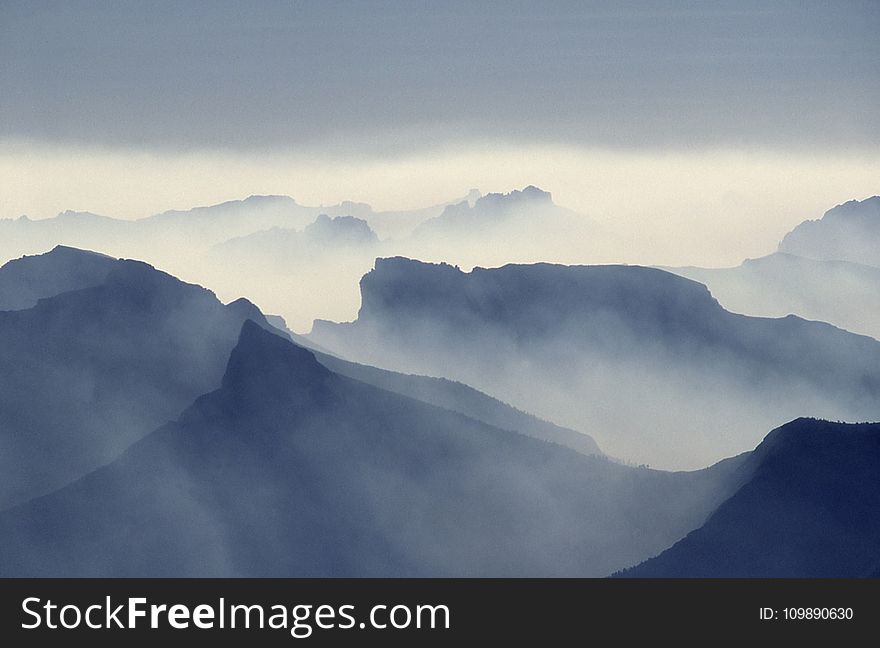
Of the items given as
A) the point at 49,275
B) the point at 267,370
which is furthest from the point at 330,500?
the point at 49,275

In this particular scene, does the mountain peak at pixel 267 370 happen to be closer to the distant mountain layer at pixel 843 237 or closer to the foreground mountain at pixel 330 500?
the foreground mountain at pixel 330 500

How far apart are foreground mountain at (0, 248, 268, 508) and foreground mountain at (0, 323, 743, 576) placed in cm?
126

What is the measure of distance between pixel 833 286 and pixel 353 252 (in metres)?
50.7

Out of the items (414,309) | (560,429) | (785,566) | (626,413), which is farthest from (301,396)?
(626,413)

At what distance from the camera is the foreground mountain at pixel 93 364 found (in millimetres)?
45438

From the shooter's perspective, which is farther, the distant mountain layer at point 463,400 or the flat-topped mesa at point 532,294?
the flat-topped mesa at point 532,294

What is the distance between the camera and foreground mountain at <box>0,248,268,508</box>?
45.4 metres

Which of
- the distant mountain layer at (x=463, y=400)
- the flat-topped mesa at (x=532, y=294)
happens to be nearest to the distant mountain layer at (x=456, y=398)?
the distant mountain layer at (x=463, y=400)

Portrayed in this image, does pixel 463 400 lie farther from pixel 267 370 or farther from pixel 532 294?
pixel 532 294

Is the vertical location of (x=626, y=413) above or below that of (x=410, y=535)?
above

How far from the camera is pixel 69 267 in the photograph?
52.5 metres

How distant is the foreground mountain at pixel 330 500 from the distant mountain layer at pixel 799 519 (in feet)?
4.51

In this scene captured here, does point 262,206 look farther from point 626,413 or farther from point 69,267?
point 626,413

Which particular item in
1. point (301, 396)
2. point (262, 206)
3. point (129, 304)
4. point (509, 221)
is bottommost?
point (301, 396)
